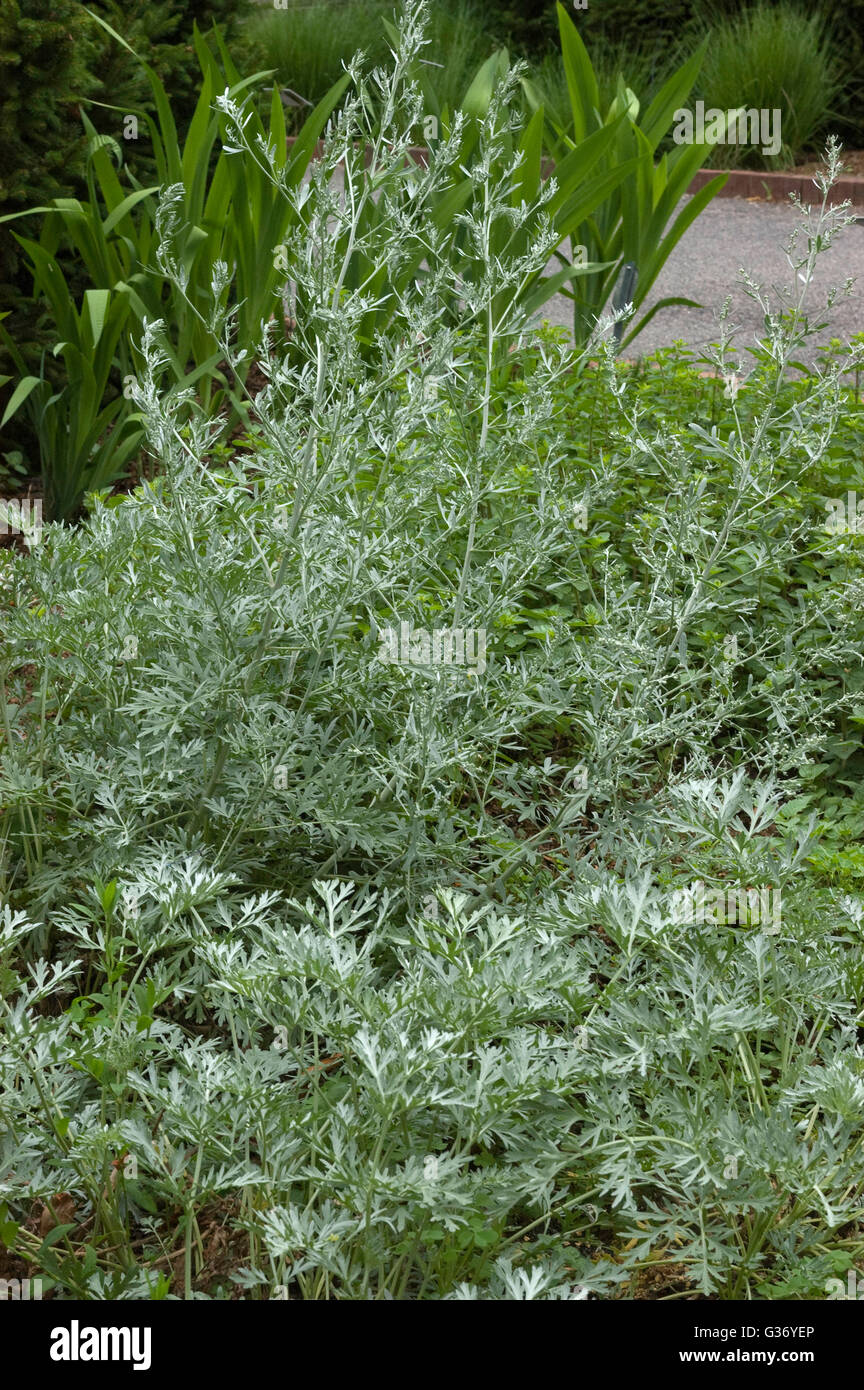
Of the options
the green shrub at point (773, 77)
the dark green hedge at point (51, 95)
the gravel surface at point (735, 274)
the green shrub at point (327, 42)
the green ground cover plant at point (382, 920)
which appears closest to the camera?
the green ground cover plant at point (382, 920)

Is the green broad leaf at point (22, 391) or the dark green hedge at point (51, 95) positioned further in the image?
the dark green hedge at point (51, 95)

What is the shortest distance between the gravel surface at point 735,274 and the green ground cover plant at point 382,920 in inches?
185

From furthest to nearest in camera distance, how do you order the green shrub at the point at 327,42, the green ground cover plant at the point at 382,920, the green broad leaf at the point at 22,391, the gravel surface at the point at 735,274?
the green shrub at the point at 327,42 < the gravel surface at the point at 735,274 < the green broad leaf at the point at 22,391 < the green ground cover plant at the point at 382,920

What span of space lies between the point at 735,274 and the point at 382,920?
25.4 ft

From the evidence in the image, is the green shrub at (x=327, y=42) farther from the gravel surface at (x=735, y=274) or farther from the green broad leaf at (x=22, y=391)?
the green broad leaf at (x=22, y=391)

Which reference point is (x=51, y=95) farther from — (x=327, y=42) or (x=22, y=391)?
(x=327, y=42)

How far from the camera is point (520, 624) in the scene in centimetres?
419

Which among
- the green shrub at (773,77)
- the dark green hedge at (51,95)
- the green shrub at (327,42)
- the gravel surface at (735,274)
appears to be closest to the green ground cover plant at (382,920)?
the dark green hedge at (51,95)

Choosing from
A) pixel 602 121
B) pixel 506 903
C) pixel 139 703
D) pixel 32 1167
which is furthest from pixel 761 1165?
pixel 602 121

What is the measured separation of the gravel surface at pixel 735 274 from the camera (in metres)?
7.92

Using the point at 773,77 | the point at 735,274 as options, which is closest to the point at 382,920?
the point at 735,274

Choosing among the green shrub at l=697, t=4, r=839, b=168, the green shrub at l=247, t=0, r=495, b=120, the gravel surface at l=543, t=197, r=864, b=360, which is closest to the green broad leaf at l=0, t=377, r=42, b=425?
the gravel surface at l=543, t=197, r=864, b=360

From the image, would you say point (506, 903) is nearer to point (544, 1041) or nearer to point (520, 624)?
point (544, 1041)

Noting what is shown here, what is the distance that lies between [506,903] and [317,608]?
714 mm
